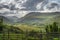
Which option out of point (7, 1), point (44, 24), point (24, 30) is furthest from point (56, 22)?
point (7, 1)

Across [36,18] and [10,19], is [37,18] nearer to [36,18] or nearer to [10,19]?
[36,18]

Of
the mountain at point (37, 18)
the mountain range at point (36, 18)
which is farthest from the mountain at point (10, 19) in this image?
the mountain at point (37, 18)

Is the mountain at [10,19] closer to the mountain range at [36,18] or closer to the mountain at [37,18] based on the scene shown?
the mountain range at [36,18]

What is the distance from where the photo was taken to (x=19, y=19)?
13.6 metres

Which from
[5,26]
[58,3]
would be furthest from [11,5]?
[58,3]

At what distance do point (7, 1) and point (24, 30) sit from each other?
1544mm

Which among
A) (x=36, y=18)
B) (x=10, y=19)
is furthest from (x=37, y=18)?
(x=10, y=19)

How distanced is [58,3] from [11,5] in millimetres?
2042

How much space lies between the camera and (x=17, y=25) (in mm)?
13344

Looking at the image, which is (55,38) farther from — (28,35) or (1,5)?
(1,5)

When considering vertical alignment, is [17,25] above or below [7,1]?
below

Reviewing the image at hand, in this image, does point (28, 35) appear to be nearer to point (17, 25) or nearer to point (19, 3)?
point (17, 25)

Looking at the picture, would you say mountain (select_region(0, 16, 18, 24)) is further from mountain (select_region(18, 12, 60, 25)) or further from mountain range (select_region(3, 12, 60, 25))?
mountain (select_region(18, 12, 60, 25))

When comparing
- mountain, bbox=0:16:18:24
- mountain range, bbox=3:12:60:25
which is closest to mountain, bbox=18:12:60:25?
mountain range, bbox=3:12:60:25
